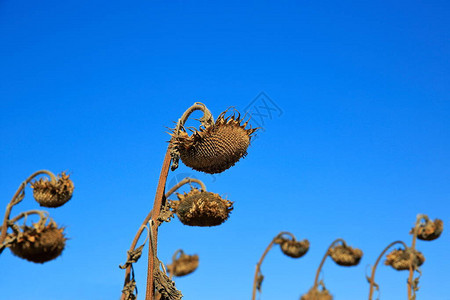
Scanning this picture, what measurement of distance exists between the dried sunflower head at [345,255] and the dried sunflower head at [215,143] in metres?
12.2

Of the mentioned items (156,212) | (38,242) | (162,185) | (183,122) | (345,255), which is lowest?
(156,212)

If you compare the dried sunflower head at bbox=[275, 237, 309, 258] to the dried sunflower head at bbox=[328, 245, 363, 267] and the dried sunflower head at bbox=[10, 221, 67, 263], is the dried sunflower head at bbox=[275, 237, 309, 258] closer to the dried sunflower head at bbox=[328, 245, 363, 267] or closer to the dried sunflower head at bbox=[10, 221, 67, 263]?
the dried sunflower head at bbox=[328, 245, 363, 267]

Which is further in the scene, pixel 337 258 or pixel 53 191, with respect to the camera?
pixel 337 258

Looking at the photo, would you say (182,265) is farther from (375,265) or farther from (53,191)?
(53,191)

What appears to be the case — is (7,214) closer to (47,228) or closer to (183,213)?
(47,228)

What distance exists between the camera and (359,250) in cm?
1622

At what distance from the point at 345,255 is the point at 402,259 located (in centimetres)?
185

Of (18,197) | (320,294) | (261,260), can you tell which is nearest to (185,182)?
(18,197)

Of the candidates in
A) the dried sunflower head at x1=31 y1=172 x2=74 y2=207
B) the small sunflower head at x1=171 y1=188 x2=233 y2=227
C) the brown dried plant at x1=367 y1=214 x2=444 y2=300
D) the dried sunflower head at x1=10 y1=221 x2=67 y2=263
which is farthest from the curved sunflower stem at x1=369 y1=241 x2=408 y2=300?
the dried sunflower head at x1=10 y1=221 x2=67 y2=263

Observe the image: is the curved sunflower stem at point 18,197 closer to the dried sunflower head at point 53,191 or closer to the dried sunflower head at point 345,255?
the dried sunflower head at point 53,191

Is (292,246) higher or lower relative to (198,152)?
higher

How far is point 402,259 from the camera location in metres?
14.9

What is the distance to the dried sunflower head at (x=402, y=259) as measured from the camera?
14734 mm

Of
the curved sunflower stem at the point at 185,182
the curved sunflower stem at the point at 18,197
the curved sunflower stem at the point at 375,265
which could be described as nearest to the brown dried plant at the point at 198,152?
the curved sunflower stem at the point at 185,182
